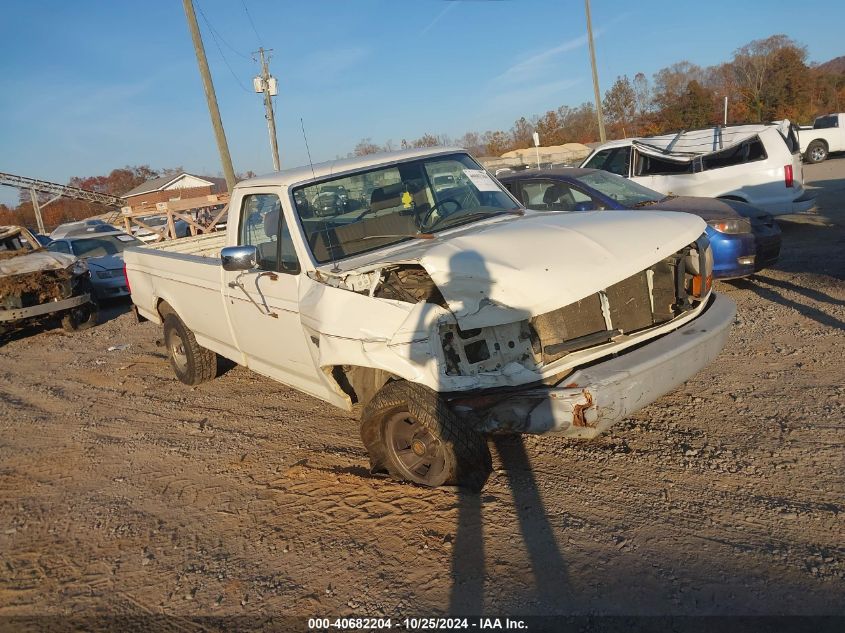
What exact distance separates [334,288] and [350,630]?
1904mm

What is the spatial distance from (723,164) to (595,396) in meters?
9.04

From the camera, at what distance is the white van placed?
10.3 meters

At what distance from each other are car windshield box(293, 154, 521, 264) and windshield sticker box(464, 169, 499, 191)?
0.11 ft

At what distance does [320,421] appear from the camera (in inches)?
215

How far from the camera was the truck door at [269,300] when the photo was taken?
177 inches

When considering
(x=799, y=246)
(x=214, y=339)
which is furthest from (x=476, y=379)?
(x=799, y=246)

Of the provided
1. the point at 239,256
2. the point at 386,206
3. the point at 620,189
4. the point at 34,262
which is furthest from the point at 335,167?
the point at 34,262

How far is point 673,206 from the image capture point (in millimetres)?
8000

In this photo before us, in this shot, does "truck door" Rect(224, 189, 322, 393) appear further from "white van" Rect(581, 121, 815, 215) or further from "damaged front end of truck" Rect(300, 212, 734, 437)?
"white van" Rect(581, 121, 815, 215)

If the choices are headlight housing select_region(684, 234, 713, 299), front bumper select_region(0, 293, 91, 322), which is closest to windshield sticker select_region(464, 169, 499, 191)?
headlight housing select_region(684, 234, 713, 299)

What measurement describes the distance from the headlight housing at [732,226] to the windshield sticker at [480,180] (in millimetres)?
3531

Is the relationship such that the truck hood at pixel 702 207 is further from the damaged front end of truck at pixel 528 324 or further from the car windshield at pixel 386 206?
the damaged front end of truck at pixel 528 324

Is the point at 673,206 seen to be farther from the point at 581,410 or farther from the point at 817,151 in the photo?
the point at 817,151

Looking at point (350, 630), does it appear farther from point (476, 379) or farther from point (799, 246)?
point (799, 246)
